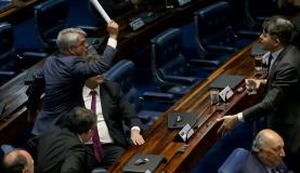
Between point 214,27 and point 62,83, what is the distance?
95.6 inches

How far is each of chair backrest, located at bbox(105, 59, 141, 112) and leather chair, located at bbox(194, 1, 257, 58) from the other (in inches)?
47.9

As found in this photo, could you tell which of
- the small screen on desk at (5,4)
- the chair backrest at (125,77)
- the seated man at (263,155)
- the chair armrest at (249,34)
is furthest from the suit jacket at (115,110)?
the small screen on desk at (5,4)

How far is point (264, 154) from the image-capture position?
4.05 meters

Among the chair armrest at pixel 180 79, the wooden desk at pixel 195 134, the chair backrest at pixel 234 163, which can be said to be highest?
the chair backrest at pixel 234 163

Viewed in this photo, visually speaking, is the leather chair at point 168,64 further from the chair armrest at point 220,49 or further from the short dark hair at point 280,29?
the short dark hair at point 280,29

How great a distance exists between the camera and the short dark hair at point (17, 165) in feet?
11.6

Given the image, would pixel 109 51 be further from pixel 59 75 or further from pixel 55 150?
pixel 55 150

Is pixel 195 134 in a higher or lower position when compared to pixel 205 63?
higher

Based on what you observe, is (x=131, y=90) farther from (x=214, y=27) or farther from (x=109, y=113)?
(x=214, y=27)

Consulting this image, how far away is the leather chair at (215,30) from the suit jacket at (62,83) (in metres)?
2.03

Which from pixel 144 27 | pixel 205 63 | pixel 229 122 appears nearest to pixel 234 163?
pixel 229 122

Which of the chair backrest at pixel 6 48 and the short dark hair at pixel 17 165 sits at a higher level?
the short dark hair at pixel 17 165

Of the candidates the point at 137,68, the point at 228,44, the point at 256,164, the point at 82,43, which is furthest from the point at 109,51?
the point at 137,68

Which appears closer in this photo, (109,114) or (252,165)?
(252,165)
